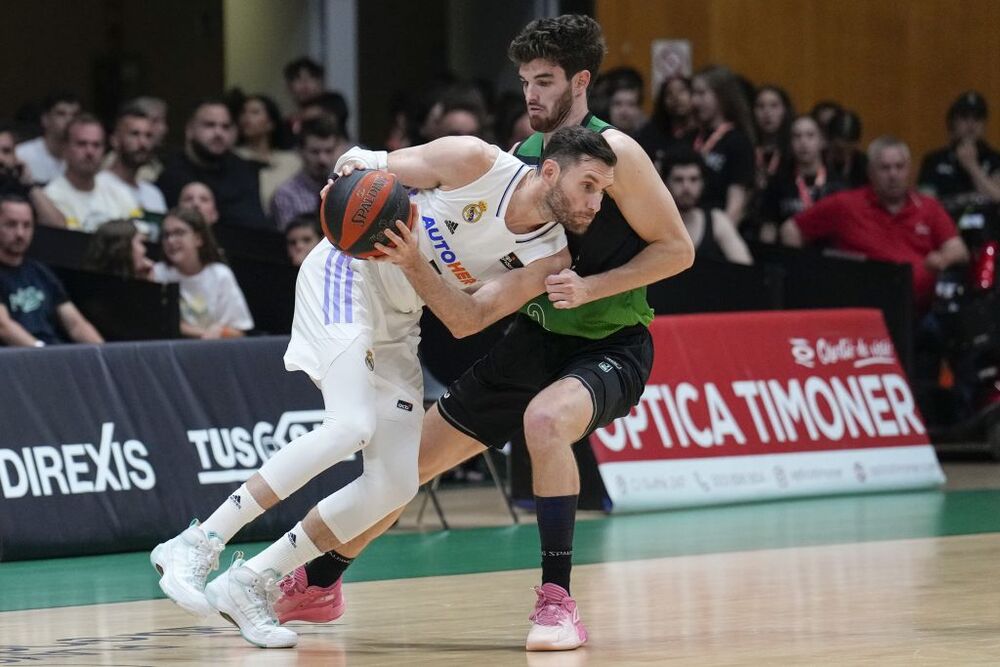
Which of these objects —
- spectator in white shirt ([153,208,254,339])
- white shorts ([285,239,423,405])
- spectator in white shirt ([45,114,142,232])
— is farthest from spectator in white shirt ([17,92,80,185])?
white shorts ([285,239,423,405])

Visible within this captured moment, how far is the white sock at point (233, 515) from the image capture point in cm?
597

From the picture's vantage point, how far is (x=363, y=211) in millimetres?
5648

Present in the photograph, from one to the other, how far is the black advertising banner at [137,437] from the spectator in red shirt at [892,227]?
4809 millimetres

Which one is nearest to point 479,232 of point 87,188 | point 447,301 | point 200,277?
point 447,301

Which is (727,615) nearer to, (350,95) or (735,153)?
(735,153)

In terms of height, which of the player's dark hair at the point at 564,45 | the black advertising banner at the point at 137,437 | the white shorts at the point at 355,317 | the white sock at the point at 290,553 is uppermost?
the player's dark hair at the point at 564,45

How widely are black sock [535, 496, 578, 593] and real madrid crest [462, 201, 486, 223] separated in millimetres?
935

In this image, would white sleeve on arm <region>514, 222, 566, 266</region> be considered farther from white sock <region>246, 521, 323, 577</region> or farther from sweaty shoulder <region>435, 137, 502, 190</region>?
white sock <region>246, 521, 323, 577</region>

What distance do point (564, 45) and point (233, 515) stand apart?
1.87 meters

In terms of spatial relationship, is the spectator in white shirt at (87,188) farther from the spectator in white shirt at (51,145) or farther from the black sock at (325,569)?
the black sock at (325,569)

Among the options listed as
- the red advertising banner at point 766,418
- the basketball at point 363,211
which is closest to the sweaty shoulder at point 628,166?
the basketball at point 363,211

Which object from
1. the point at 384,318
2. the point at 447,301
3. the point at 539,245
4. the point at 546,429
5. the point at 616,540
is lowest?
the point at 616,540

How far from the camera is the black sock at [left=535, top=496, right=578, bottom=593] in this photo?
595 cm

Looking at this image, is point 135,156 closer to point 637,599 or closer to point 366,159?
point 637,599
